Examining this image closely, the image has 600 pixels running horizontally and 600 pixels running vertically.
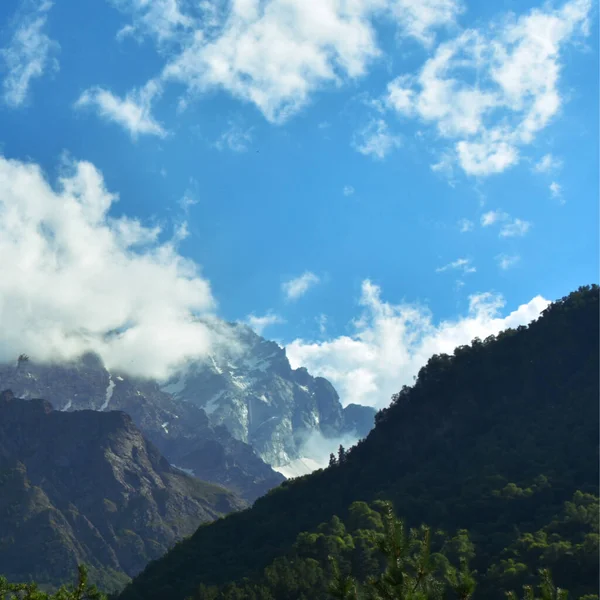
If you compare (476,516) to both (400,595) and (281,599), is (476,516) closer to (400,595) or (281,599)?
(281,599)

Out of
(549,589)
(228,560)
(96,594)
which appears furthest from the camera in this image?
(228,560)

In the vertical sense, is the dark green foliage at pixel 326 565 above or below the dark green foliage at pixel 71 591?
below

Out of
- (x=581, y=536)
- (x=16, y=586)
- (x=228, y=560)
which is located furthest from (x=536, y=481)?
(x=16, y=586)

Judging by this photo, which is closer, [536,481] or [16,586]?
[16,586]

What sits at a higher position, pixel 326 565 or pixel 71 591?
pixel 71 591

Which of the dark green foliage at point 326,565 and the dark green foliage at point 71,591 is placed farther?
the dark green foliage at point 326,565

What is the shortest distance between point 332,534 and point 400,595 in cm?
14430

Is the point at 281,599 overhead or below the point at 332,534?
below

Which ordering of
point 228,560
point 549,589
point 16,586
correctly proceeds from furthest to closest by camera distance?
point 228,560 < point 16,586 < point 549,589

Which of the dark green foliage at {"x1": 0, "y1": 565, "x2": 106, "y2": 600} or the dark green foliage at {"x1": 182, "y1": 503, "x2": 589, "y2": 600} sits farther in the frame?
the dark green foliage at {"x1": 182, "y1": 503, "x2": 589, "y2": 600}

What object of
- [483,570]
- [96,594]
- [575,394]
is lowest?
[483,570]

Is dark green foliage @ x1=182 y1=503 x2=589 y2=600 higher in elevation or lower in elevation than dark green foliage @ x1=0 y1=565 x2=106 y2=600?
lower

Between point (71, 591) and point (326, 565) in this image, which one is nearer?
point (71, 591)

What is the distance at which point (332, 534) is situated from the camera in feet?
543
